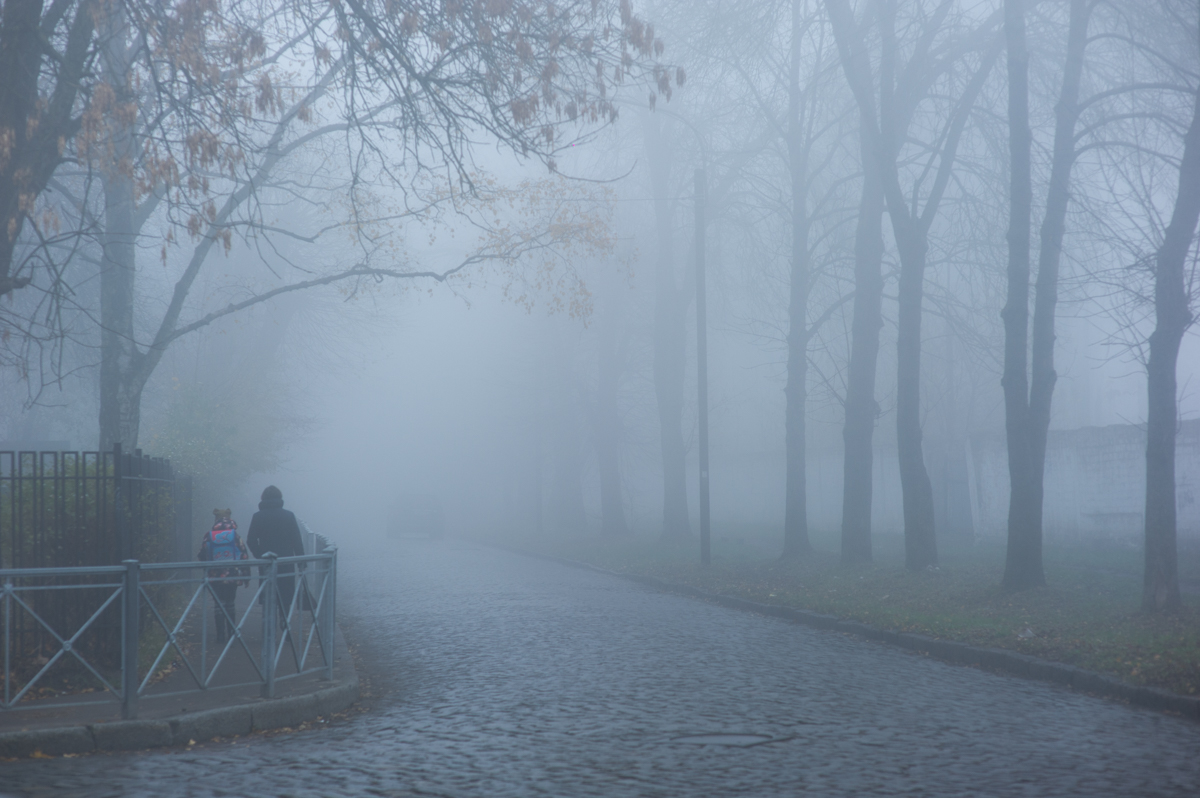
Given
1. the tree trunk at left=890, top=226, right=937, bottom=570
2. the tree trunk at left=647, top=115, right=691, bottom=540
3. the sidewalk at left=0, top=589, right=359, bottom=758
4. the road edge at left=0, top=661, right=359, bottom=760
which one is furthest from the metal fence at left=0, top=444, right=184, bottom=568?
the tree trunk at left=647, top=115, right=691, bottom=540

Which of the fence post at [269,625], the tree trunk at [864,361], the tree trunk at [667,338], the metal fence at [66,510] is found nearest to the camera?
the fence post at [269,625]

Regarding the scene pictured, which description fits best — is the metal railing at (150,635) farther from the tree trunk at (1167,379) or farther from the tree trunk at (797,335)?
the tree trunk at (797,335)

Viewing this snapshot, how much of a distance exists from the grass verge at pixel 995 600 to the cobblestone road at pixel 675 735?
839mm

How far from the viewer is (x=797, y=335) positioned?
22.1 meters

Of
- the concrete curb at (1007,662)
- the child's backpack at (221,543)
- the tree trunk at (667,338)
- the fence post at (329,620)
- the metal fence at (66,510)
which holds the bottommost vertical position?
the concrete curb at (1007,662)

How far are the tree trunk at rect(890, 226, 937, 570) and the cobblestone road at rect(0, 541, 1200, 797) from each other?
5.75 m

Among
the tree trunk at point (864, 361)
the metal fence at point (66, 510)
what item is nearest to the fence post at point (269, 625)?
the metal fence at point (66, 510)

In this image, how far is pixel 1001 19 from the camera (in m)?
17.2

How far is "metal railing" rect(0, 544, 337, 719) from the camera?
745 cm

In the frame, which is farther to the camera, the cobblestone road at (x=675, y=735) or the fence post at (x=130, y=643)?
the fence post at (x=130, y=643)

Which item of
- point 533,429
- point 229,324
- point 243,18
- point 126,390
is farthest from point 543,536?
point 243,18

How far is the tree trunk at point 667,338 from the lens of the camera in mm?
29531

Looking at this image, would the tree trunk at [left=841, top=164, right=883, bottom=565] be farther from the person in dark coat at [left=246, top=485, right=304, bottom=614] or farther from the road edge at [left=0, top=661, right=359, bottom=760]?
the road edge at [left=0, top=661, right=359, bottom=760]

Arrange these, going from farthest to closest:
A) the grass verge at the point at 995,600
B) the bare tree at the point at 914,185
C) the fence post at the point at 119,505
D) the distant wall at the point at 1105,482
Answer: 1. the distant wall at the point at 1105,482
2. the bare tree at the point at 914,185
3. the grass verge at the point at 995,600
4. the fence post at the point at 119,505
